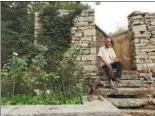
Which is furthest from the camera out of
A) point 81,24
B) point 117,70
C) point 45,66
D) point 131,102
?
point 81,24

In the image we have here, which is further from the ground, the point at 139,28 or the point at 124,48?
the point at 139,28

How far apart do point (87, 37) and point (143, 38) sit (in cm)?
150

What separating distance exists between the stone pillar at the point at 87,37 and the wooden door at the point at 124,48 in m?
1.26

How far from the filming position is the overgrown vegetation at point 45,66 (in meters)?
5.26

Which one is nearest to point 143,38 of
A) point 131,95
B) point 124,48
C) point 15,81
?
point 124,48

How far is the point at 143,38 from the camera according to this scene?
766 cm

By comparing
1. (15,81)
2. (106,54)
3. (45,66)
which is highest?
(106,54)

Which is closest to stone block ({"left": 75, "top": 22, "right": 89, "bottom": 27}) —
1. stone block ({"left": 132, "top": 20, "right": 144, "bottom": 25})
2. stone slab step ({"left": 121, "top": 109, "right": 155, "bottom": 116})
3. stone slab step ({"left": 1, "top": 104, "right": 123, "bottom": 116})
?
stone block ({"left": 132, "top": 20, "right": 144, "bottom": 25})

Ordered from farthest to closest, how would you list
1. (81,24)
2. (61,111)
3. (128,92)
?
(81,24) < (128,92) < (61,111)

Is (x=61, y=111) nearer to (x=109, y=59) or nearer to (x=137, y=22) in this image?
(x=109, y=59)

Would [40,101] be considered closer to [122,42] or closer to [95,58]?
[95,58]

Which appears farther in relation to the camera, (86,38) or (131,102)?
(86,38)

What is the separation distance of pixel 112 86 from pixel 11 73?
2.07 meters

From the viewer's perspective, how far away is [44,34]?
7824 millimetres
